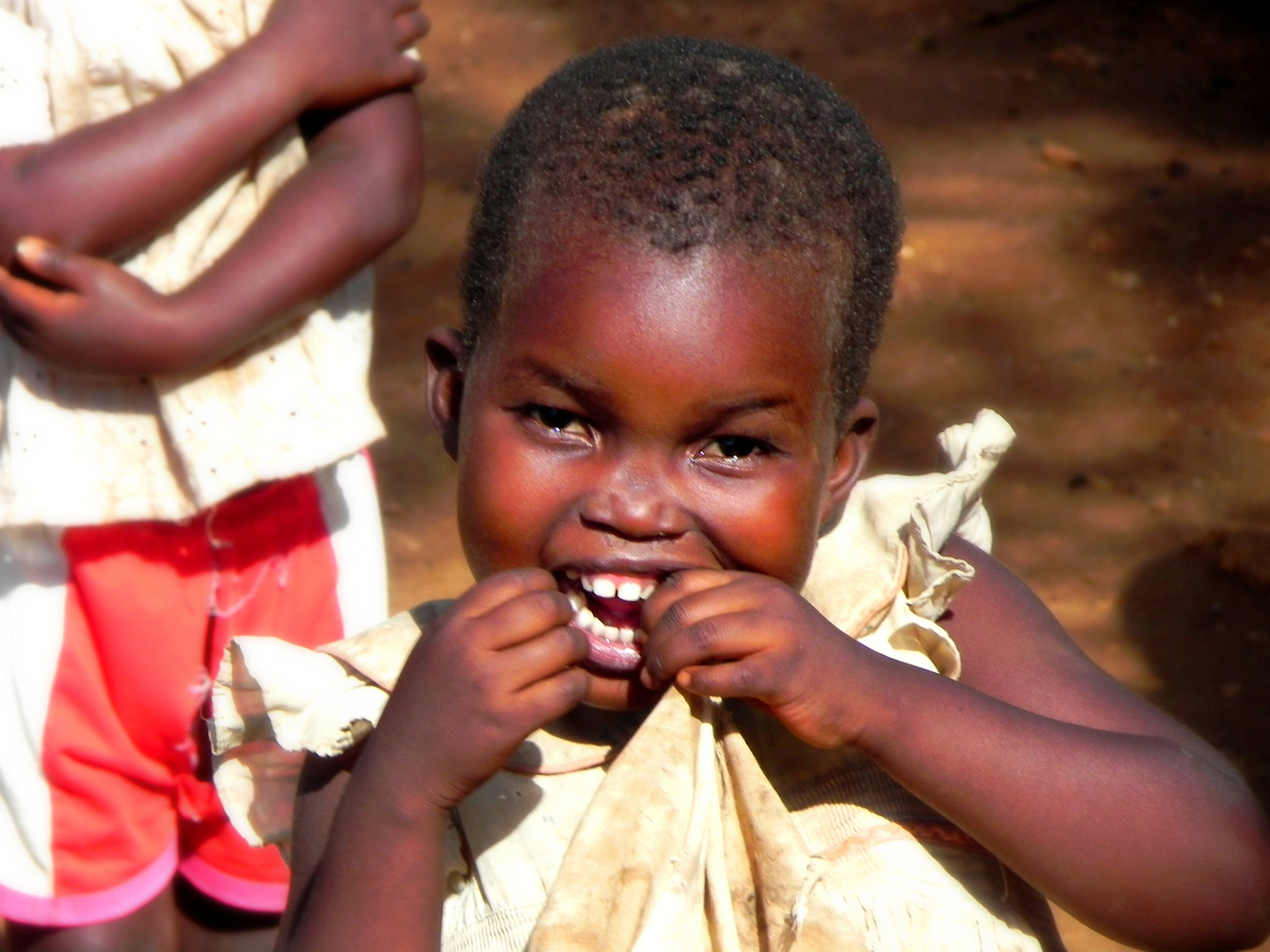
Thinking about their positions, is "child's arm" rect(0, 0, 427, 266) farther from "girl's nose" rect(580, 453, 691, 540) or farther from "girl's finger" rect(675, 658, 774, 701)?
"girl's finger" rect(675, 658, 774, 701)

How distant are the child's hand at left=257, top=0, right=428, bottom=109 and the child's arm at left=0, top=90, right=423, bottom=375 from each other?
0.16 feet

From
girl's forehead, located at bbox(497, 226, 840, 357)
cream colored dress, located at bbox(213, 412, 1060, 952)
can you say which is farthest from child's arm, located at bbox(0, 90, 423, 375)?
girl's forehead, located at bbox(497, 226, 840, 357)

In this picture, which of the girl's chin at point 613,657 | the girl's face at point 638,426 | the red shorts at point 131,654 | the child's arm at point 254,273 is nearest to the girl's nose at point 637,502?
the girl's face at point 638,426

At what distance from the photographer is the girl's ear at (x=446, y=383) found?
176cm

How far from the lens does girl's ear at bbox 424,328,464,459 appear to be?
176 centimetres

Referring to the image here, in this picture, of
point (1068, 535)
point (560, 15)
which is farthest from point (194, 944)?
point (560, 15)

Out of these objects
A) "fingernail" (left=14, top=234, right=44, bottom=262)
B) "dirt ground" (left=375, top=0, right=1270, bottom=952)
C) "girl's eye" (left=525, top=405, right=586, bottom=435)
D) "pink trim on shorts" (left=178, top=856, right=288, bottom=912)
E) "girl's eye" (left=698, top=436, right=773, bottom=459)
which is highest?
"girl's eye" (left=525, top=405, right=586, bottom=435)

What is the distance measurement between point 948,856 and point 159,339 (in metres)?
1.22

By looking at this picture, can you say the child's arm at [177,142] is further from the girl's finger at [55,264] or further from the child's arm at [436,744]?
the child's arm at [436,744]

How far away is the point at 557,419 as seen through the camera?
62.1 inches

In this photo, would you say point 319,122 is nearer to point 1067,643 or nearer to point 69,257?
point 69,257

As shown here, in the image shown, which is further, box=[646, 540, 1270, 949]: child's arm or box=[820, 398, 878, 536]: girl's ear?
box=[820, 398, 878, 536]: girl's ear

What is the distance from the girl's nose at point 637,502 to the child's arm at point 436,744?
79 millimetres

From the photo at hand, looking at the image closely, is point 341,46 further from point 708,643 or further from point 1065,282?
point 1065,282
